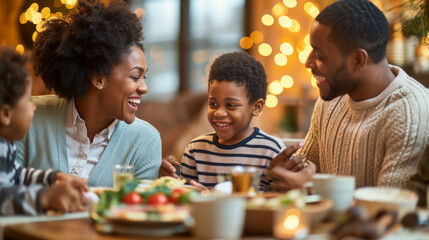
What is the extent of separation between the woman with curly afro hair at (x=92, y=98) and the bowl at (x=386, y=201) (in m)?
1.10

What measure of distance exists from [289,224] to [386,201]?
0.92 ft

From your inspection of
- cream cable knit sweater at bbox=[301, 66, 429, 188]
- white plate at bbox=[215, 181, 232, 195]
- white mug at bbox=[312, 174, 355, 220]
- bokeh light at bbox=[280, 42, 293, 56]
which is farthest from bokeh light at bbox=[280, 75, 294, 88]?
white mug at bbox=[312, 174, 355, 220]

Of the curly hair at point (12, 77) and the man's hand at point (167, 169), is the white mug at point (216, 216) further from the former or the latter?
the man's hand at point (167, 169)

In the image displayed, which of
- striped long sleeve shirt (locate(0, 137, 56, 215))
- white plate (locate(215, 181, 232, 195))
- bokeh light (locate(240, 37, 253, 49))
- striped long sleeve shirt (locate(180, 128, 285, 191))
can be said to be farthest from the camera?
bokeh light (locate(240, 37, 253, 49))

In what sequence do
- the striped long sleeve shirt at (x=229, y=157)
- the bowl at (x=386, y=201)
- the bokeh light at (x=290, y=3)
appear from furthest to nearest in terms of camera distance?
1. the bokeh light at (x=290, y=3)
2. the striped long sleeve shirt at (x=229, y=157)
3. the bowl at (x=386, y=201)

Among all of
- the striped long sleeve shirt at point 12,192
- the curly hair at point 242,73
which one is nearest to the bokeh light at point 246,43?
the curly hair at point 242,73

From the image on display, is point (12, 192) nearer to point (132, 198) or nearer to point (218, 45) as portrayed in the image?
point (132, 198)

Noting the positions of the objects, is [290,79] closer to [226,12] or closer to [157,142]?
[226,12]

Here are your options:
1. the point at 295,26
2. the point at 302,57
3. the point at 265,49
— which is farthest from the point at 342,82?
the point at 265,49

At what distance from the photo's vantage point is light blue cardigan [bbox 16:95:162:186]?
2113mm

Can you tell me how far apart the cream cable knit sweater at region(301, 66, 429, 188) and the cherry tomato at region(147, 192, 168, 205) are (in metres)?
0.80

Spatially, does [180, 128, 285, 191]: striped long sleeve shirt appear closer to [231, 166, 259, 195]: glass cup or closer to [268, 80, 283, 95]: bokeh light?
[231, 166, 259, 195]: glass cup

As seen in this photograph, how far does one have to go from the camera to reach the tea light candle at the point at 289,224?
115 cm

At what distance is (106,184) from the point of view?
7.05 feet
